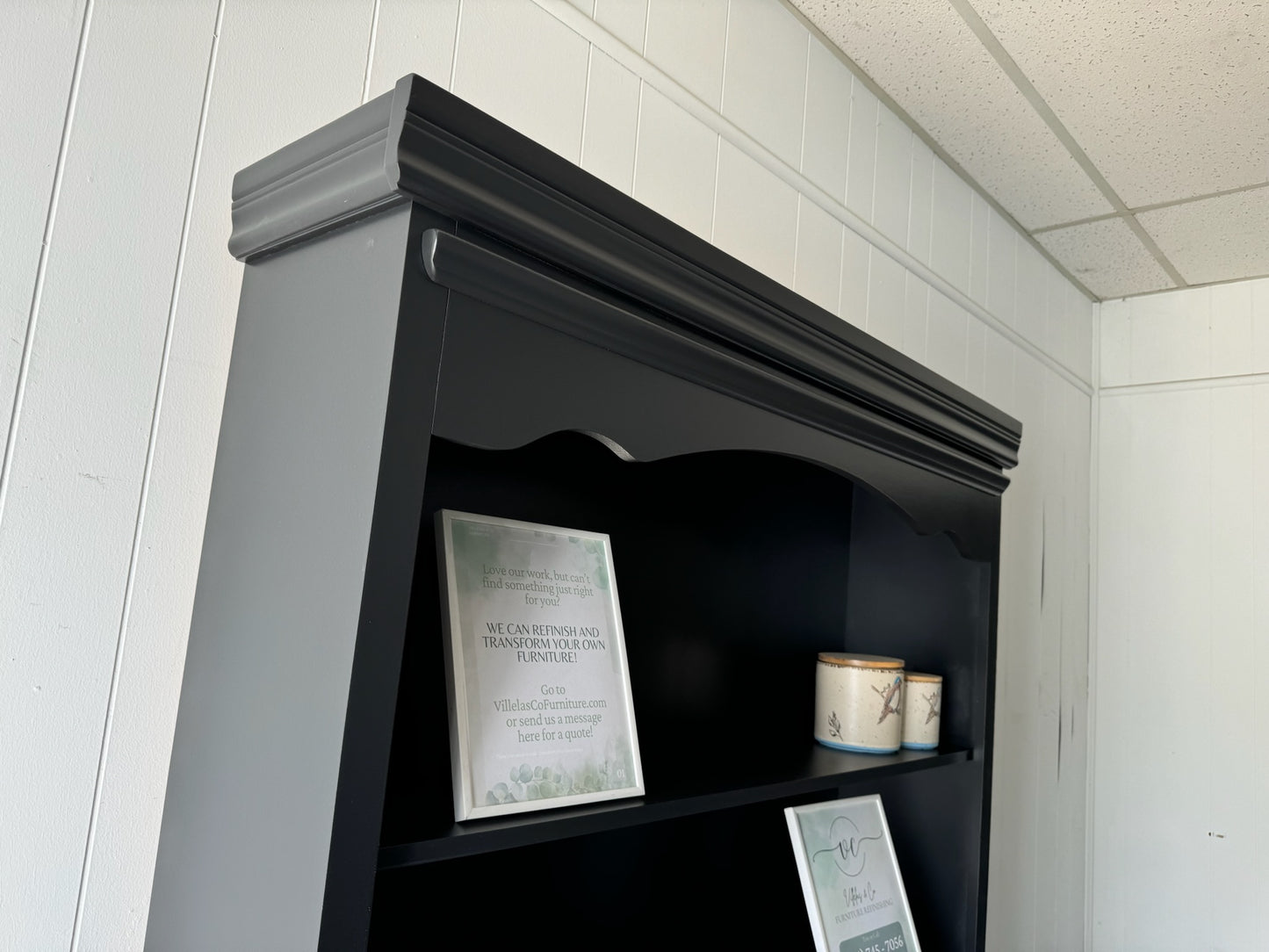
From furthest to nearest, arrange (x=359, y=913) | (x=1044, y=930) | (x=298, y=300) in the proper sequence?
(x=1044, y=930), (x=298, y=300), (x=359, y=913)

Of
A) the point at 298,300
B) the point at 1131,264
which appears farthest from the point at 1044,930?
the point at 298,300

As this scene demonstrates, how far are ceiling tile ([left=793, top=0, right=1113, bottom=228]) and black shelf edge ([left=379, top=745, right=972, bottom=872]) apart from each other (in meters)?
1.14

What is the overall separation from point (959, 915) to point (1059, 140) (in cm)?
143

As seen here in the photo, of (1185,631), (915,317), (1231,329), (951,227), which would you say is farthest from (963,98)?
(1185,631)

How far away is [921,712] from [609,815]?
63cm

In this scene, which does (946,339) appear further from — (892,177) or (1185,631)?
(1185,631)

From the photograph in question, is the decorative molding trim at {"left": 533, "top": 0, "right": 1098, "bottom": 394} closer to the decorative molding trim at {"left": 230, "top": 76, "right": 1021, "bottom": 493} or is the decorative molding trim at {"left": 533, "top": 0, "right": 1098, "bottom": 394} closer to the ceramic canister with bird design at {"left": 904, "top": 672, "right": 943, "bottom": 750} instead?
the decorative molding trim at {"left": 230, "top": 76, "right": 1021, "bottom": 493}

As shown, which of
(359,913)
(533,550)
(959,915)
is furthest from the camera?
(959,915)

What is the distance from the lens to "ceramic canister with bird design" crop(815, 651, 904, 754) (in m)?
1.15

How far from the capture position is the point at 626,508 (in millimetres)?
1069

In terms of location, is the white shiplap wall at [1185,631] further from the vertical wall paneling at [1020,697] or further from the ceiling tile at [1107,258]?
the vertical wall paneling at [1020,697]

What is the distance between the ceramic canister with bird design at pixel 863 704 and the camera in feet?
3.78

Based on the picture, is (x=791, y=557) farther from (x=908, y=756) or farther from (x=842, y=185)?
(x=842, y=185)

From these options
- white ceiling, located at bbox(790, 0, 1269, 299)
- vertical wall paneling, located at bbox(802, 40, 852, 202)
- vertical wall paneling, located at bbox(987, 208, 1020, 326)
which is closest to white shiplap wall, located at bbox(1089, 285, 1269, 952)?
white ceiling, located at bbox(790, 0, 1269, 299)
